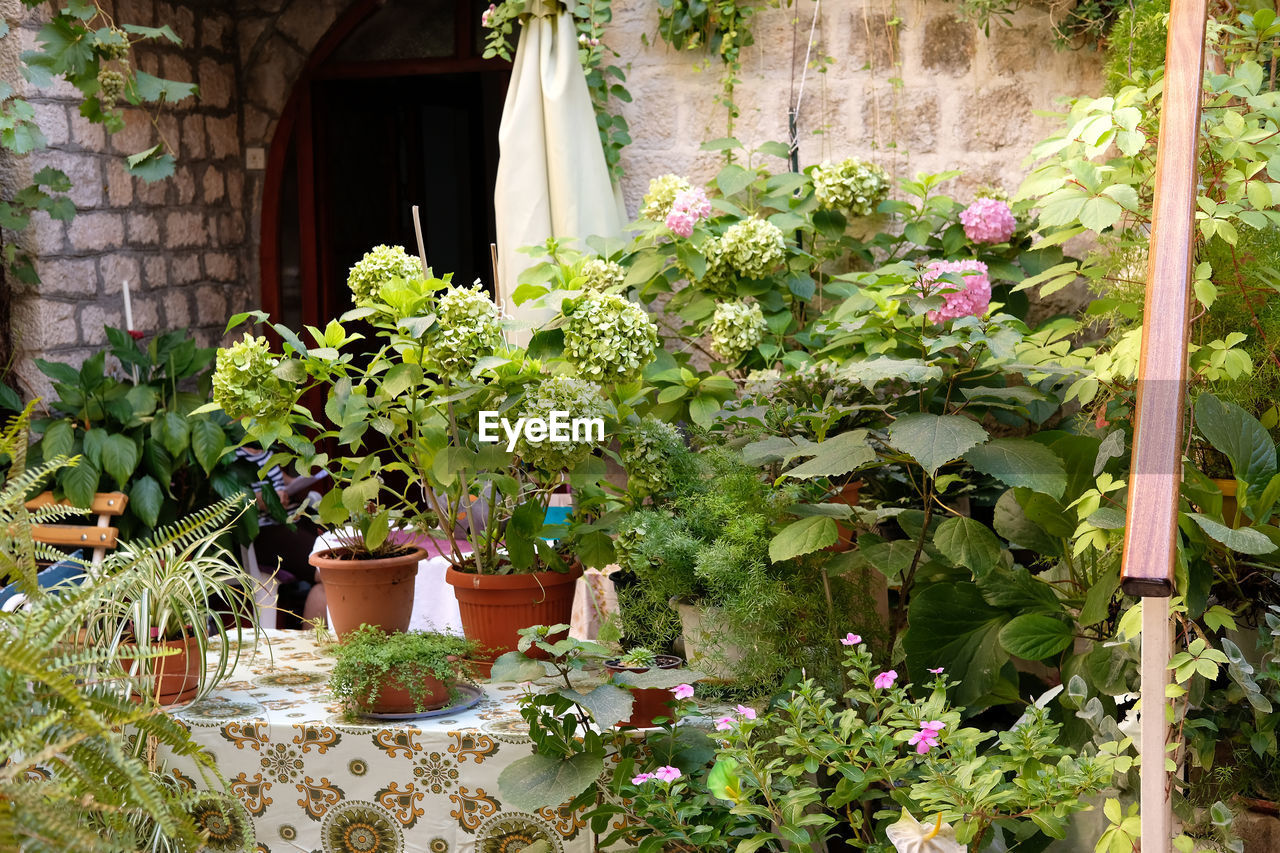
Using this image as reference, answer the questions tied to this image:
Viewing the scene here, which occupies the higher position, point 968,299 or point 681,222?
point 681,222

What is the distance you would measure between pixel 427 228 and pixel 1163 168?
204 inches

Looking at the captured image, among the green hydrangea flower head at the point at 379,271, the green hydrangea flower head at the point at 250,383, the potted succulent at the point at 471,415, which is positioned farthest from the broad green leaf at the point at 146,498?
the green hydrangea flower head at the point at 379,271

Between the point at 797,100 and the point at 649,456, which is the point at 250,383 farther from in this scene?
the point at 797,100

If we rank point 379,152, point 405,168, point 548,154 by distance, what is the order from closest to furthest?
point 548,154 → point 379,152 → point 405,168

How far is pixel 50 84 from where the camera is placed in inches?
128

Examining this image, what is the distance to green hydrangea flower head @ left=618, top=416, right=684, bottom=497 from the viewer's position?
1.92 m

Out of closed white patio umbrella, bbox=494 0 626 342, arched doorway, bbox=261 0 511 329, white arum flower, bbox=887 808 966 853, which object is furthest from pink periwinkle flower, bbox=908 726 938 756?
arched doorway, bbox=261 0 511 329

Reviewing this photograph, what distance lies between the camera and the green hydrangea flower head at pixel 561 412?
185 cm

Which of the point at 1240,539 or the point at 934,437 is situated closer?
the point at 1240,539

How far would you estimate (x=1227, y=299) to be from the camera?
1857 mm

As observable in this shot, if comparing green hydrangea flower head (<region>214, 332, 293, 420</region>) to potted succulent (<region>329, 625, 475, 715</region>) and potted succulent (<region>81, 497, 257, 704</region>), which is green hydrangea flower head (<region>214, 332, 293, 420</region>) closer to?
potted succulent (<region>81, 497, 257, 704</region>)

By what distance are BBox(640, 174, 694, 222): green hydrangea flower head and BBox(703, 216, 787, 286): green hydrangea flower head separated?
0.16m

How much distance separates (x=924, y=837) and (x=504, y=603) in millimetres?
868

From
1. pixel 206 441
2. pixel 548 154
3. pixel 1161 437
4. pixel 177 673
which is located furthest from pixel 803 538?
pixel 206 441
